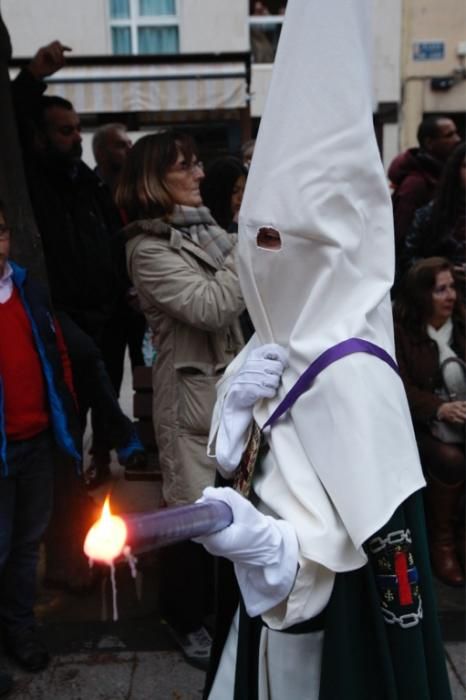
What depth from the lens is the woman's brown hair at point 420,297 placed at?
3.69 meters

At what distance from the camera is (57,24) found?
1038cm

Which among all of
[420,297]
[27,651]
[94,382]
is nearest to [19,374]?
[94,382]

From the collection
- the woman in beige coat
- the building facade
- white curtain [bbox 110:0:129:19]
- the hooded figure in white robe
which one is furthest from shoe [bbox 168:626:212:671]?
white curtain [bbox 110:0:129:19]

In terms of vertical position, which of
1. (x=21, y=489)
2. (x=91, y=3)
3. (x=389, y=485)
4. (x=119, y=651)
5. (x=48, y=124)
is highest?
(x=91, y=3)

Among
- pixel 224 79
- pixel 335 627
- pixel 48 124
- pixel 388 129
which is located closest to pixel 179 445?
pixel 335 627

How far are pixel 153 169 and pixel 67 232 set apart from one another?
0.69 m

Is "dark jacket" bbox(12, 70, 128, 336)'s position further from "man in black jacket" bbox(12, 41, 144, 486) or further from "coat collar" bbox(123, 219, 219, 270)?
"coat collar" bbox(123, 219, 219, 270)

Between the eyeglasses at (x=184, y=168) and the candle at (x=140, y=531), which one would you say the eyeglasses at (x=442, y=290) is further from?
the candle at (x=140, y=531)

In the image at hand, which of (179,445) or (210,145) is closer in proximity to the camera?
(179,445)

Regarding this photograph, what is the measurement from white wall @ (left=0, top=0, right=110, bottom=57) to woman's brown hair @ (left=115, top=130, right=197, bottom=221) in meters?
6.23

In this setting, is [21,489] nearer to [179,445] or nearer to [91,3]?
[179,445]

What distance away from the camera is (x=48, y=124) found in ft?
11.1

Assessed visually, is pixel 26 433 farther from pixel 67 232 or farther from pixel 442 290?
pixel 442 290

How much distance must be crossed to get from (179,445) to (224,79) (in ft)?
12.5
